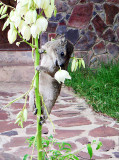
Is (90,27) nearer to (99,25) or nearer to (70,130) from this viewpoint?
(99,25)

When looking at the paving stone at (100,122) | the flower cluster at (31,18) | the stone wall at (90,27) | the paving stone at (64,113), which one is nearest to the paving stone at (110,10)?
the stone wall at (90,27)

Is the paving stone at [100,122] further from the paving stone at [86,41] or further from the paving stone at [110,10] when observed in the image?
the paving stone at [110,10]

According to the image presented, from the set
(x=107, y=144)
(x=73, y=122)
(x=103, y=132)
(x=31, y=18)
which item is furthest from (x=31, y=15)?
(x=73, y=122)

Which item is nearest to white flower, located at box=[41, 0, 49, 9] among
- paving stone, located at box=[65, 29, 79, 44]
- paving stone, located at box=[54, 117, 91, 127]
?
paving stone, located at box=[54, 117, 91, 127]

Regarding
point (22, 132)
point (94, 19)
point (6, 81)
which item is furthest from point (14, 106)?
point (94, 19)

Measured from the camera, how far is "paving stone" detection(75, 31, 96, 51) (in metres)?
6.08

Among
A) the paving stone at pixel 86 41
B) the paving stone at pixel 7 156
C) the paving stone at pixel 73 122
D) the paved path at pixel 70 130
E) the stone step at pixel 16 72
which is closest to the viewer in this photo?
the paving stone at pixel 7 156

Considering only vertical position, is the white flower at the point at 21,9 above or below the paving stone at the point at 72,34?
below

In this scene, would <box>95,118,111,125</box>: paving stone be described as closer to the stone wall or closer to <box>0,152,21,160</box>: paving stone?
→ <box>0,152,21,160</box>: paving stone

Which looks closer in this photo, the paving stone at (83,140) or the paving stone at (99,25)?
the paving stone at (83,140)

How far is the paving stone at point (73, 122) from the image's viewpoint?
3.68m

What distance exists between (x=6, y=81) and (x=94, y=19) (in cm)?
233

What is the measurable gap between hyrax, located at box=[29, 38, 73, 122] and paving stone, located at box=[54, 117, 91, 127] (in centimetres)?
212

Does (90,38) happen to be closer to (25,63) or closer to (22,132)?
(25,63)
